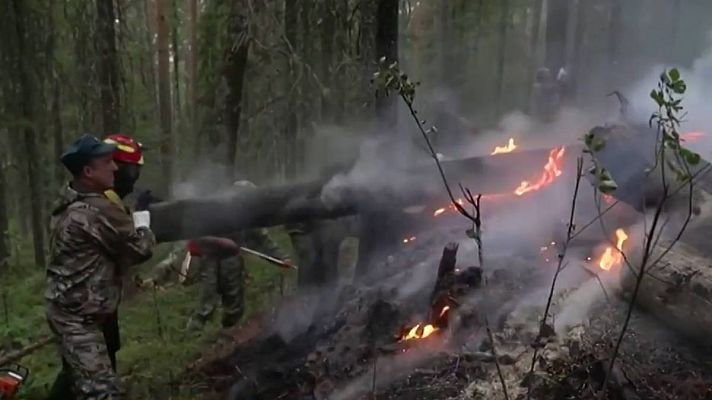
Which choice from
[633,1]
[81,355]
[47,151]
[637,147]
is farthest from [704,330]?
[633,1]

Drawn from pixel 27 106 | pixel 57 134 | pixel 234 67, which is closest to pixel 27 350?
pixel 234 67

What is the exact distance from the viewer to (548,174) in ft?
27.6

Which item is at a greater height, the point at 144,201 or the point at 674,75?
the point at 674,75

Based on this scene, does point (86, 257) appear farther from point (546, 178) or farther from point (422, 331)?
point (546, 178)

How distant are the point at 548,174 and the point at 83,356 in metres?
5.90

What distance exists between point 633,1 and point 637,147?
16083mm

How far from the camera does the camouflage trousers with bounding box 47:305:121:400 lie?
453 cm

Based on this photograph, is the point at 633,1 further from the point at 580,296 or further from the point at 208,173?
the point at 580,296

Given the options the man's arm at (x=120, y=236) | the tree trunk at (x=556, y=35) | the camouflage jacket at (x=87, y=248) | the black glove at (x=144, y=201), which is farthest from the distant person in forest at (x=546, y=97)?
the camouflage jacket at (x=87, y=248)

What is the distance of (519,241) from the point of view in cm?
783

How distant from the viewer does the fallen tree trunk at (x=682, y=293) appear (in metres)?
5.00

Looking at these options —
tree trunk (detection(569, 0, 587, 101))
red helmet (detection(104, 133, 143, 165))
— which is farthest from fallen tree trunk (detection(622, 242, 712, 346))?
tree trunk (detection(569, 0, 587, 101))

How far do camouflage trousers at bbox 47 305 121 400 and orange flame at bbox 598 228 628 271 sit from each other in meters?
4.44

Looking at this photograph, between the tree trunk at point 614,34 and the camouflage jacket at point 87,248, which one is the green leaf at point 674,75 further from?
the tree trunk at point 614,34
